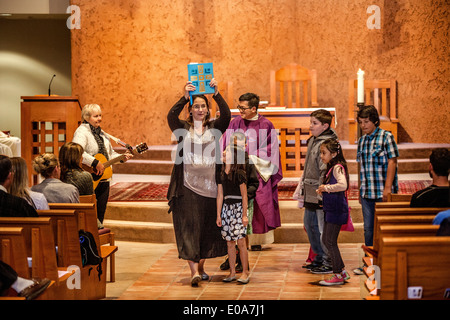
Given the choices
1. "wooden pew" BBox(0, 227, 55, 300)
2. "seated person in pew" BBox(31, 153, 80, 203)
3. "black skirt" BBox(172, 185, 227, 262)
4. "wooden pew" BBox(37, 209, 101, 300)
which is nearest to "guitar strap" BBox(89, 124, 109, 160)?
"black skirt" BBox(172, 185, 227, 262)

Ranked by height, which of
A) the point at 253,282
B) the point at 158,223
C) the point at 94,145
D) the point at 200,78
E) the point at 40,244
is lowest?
the point at 253,282

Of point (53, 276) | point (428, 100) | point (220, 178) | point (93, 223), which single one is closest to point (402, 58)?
point (428, 100)

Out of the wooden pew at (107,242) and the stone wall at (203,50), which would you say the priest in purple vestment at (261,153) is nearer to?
the wooden pew at (107,242)

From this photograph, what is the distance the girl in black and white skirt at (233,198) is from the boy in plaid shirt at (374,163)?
94 cm

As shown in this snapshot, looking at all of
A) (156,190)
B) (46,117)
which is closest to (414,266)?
(156,190)

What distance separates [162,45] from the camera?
34.8 ft

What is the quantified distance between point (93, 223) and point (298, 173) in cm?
363

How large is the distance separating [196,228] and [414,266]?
2214mm

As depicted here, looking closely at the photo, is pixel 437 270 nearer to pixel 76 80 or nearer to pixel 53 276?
pixel 53 276

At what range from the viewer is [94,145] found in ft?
20.2

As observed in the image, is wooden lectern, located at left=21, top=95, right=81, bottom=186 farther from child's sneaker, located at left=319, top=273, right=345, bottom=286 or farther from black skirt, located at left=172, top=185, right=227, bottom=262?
child's sneaker, located at left=319, top=273, right=345, bottom=286

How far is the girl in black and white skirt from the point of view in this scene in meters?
5.26

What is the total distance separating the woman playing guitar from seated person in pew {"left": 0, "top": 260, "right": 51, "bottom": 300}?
2.23 meters

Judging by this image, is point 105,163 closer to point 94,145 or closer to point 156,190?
point 94,145
